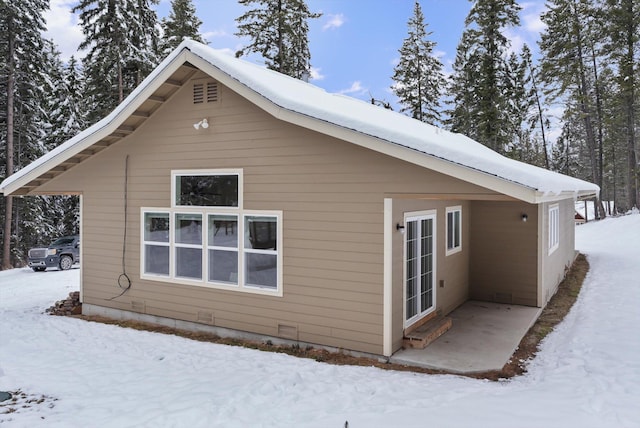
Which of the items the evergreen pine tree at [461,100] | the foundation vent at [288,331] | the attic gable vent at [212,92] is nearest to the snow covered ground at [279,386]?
the foundation vent at [288,331]

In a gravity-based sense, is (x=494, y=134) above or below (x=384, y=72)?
below

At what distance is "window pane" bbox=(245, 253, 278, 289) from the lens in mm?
6746

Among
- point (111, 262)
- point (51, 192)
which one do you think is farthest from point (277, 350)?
point (51, 192)

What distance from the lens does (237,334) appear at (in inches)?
278

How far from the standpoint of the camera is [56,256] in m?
16.0

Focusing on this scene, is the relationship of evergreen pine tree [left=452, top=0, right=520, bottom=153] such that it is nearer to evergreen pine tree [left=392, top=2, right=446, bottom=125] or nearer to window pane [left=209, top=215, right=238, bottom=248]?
evergreen pine tree [left=392, top=2, right=446, bottom=125]

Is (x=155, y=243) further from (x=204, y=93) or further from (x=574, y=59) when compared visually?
(x=574, y=59)

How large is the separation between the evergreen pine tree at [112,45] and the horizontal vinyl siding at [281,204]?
491 inches

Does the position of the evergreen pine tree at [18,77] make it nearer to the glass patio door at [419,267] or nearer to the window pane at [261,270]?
the window pane at [261,270]

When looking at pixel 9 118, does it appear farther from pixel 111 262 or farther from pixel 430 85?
pixel 430 85

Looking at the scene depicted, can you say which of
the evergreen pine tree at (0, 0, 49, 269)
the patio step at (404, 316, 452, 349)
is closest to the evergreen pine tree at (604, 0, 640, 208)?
the patio step at (404, 316, 452, 349)

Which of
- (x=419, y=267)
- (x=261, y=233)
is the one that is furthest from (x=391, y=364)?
(x=261, y=233)

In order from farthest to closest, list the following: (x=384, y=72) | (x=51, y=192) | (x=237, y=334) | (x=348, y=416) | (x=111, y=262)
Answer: (x=384, y=72) < (x=51, y=192) < (x=111, y=262) < (x=237, y=334) < (x=348, y=416)

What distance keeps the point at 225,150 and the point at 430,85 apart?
74.1 feet
